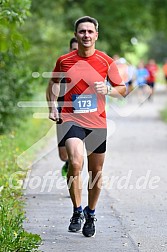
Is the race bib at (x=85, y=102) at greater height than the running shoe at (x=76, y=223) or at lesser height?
greater

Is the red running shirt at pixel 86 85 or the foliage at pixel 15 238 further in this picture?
the red running shirt at pixel 86 85

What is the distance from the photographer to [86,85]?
8031 millimetres

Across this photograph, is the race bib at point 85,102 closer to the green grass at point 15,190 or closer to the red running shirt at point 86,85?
the red running shirt at point 86,85

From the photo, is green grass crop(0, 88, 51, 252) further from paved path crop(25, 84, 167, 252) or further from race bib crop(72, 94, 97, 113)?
race bib crop(72, 94, 97, 113)

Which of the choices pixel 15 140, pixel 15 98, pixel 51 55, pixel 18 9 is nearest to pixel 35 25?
pixel 51 55

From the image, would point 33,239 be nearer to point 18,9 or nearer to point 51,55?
point 18,9

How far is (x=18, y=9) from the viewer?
1028 centimetres

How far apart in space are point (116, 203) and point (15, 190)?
1368 mm

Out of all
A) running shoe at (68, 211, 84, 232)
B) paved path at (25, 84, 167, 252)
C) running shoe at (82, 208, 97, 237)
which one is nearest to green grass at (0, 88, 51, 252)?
paved path at (25, 84, 167, 252)

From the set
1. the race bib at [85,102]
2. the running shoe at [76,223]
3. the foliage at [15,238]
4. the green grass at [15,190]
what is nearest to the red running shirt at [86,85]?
the race bib at [85,102]

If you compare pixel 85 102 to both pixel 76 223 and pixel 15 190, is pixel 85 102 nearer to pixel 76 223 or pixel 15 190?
pixel 76 223

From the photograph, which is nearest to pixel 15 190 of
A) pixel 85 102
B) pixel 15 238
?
pixel 85 102

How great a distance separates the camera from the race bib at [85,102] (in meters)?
8.01

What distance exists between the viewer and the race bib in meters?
8.01
